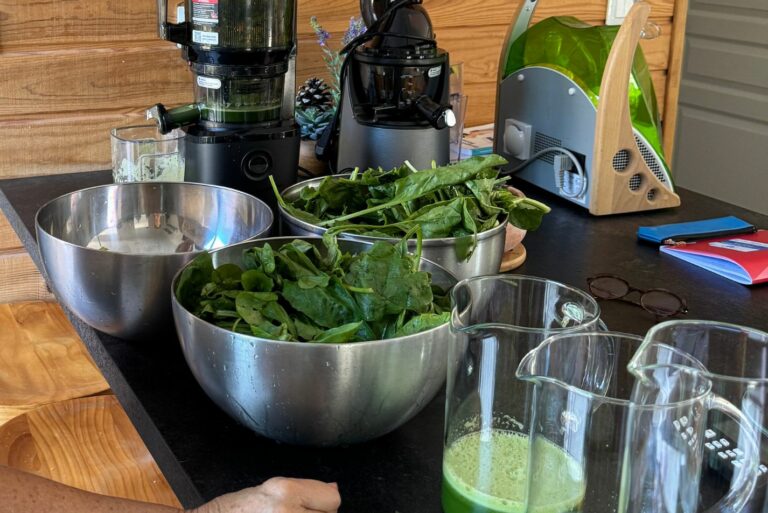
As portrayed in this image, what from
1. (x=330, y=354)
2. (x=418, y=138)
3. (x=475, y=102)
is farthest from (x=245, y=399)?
(x=475, y=102)

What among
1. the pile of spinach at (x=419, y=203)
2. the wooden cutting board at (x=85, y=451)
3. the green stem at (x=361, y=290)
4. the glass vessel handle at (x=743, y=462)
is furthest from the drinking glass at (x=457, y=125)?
the glass vessel handle at (x=743, y=462)

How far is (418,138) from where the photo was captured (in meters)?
1.35

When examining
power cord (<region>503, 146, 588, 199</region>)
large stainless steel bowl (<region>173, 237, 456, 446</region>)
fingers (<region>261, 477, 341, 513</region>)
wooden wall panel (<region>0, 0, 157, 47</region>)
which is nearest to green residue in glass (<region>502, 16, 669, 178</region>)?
power cord (<region>503, 146, 588, 199</region>)

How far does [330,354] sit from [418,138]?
659 millimetres

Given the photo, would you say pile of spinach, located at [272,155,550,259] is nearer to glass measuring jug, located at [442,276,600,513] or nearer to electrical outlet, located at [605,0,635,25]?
glass measuring jug, located at [442,276,600,513]

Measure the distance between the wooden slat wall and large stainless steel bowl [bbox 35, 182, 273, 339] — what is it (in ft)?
1.99

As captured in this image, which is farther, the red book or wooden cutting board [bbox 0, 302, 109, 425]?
wooden cutting board [bbox 0, 302, 109, 425]

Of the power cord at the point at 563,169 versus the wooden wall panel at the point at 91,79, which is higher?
the wooden wall panel at the point at 91,79

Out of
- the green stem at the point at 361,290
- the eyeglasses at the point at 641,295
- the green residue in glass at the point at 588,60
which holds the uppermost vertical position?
the green residue in glass at the point at 588,60

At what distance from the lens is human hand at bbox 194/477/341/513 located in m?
0.69

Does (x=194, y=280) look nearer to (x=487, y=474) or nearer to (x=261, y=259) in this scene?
(x=261, y=259)

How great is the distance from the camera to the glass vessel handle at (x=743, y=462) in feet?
1.71

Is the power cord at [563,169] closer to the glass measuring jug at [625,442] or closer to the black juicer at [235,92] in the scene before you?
the black juicer at [235,92]

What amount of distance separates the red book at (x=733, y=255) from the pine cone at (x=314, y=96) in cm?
67
